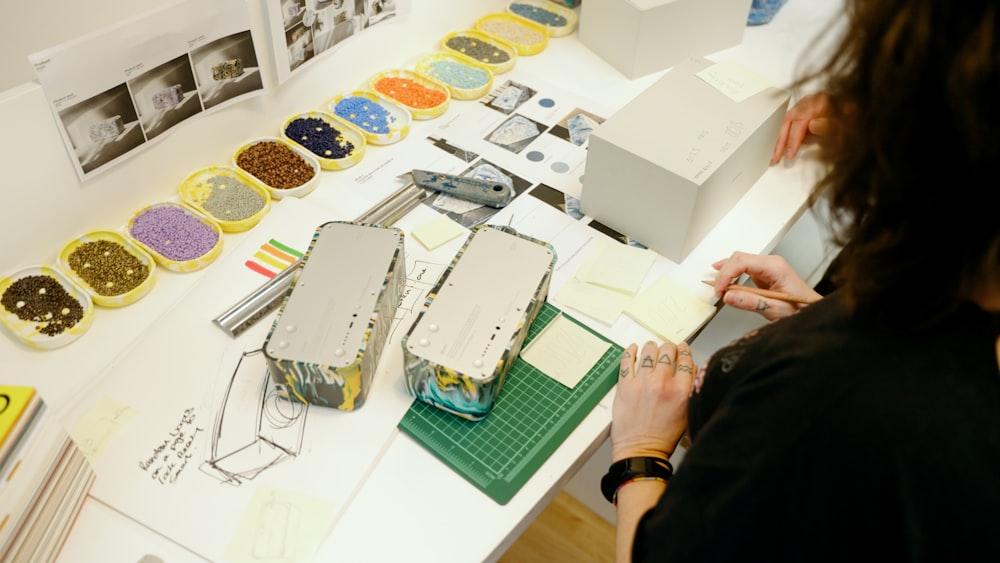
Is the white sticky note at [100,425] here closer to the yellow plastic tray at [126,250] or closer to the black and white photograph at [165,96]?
the yellow plastic tray at [126,250]

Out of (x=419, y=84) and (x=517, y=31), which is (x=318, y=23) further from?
(x=517, y=31)

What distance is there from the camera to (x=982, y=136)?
0.47 metres

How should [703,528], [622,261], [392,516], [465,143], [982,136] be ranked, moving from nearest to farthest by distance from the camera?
[982,136] → [703,528] → [392,516] → [622,261] → [465,143]

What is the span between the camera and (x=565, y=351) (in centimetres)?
104

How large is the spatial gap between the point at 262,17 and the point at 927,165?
41.9 inches

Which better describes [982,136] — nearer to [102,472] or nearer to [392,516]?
[392,516]

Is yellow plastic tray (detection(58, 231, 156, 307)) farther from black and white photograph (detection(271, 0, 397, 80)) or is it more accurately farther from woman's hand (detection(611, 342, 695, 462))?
woman's hand (detection(611, 342, 695, 462))

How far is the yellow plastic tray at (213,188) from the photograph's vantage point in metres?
1.18

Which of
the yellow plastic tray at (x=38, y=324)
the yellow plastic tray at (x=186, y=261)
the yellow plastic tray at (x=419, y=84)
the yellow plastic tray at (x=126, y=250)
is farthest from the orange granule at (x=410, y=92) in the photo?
the yellow plastic tray at (x=38, y=324)

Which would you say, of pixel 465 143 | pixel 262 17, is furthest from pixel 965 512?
pixel 262 17

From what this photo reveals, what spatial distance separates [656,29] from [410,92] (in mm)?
531

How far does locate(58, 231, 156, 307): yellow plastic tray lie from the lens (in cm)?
105

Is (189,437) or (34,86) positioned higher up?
(34,86)

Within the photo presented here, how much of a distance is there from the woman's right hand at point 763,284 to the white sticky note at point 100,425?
0.86m
